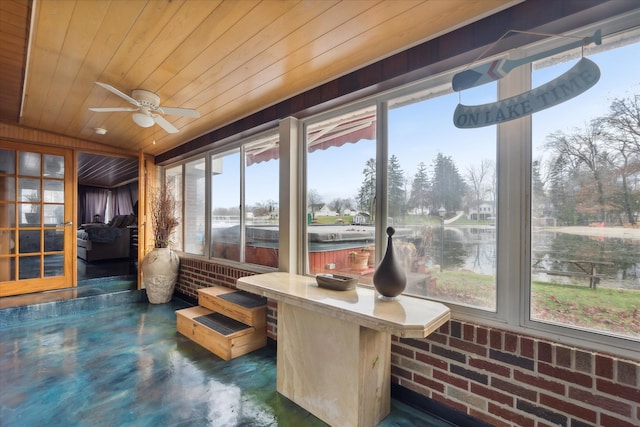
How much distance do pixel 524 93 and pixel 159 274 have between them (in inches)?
176

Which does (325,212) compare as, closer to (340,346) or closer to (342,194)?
(342,194)

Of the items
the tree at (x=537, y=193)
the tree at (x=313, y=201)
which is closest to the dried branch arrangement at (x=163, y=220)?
the tree at (x=313, y=201)

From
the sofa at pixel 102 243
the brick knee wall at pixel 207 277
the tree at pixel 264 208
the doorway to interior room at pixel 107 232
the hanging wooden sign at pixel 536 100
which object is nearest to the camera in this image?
the hanging wooden sign at pixel 536 100

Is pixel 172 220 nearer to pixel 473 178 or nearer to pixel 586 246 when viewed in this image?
pixel 473 178

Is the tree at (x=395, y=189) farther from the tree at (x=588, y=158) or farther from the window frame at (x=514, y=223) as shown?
the tree at (x=588, y=158)

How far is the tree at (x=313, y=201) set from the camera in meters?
2.63

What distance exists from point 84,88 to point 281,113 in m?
1.70

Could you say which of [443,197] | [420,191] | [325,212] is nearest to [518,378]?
[443,197]

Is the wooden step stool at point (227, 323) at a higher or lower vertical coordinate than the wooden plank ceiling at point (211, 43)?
lower

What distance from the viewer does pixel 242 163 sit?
339 centimetres

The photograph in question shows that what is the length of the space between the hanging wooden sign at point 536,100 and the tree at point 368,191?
0.75m

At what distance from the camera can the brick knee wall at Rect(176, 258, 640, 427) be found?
1263 mm

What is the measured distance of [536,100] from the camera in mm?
1313

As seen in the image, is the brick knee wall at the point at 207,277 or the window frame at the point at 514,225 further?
the brick knee wall at the point at 207,277
